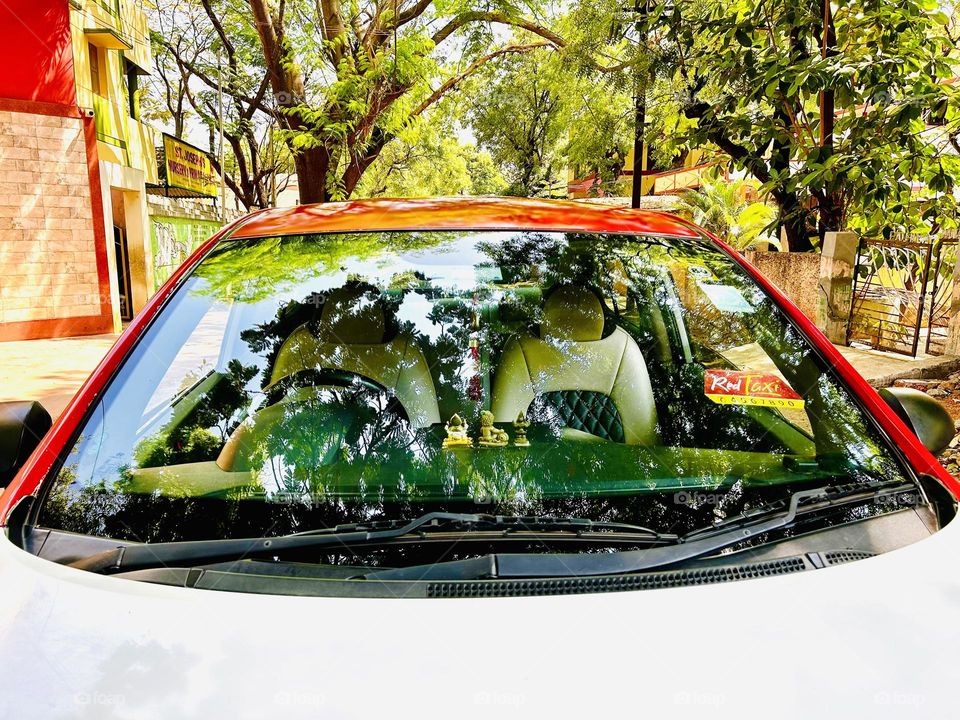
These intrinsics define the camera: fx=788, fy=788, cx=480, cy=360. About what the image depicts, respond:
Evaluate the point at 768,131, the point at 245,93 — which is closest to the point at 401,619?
the point at 768,131

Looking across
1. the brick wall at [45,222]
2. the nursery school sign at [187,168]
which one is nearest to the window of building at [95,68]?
the brick wall at [45,222]

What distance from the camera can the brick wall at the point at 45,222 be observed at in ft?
36.0

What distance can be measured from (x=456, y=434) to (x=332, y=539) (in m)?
0.47

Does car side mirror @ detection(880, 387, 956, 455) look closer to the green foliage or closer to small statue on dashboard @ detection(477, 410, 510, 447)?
small statue on dashboard @ detection(477, 410, 510, 447)

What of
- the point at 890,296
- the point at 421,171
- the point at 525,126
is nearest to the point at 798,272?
the point at 890,296

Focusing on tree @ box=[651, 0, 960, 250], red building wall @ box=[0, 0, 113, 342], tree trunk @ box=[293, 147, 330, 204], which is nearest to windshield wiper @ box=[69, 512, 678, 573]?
tree @ box=[651, 0, 960, 250]

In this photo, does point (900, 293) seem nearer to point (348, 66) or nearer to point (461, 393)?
point (348, 66)

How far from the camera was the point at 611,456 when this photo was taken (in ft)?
5.56

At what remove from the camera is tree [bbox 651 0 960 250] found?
5.55 meters

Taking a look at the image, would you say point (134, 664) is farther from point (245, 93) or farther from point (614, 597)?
point (245, 93)

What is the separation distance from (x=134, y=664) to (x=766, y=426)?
140 centimetres

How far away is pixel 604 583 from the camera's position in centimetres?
125

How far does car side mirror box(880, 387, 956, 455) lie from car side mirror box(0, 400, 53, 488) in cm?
194

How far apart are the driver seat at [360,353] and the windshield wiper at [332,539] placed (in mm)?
441
